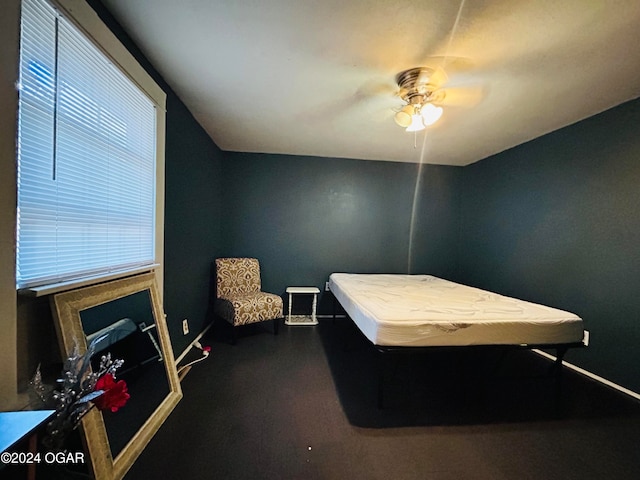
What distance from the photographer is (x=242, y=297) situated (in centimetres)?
310

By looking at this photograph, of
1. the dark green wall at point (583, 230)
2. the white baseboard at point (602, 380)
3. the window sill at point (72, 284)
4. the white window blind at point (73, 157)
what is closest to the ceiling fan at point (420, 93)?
the dark green wall at point (583, 230)

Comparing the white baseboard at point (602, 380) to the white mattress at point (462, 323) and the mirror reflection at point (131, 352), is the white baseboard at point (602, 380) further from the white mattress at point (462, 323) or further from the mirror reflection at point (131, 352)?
the mirror reflection at point (131, 352)

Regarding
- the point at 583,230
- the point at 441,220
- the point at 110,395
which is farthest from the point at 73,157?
the point at 441,220

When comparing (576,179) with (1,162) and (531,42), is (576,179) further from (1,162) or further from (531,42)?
(1,162)

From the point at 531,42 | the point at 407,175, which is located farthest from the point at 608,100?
the point at 407,175

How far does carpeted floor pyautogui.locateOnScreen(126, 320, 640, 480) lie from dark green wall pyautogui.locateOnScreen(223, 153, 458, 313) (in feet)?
5.46

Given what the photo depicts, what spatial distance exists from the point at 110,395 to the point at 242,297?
2.05 m

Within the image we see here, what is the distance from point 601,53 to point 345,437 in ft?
9.13

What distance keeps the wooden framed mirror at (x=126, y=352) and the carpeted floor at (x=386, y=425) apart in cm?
11

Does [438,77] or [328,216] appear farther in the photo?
[328,216]

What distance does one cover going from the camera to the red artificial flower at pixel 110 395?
1.03m

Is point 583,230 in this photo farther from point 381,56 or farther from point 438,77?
point 381,56

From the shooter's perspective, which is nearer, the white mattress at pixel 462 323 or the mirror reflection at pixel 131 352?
the mirror reflection at pixel 131 352

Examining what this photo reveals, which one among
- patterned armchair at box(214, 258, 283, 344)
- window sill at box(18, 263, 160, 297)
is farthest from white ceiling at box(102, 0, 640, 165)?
patterned armchair at box(214, 258, 283, 344)
